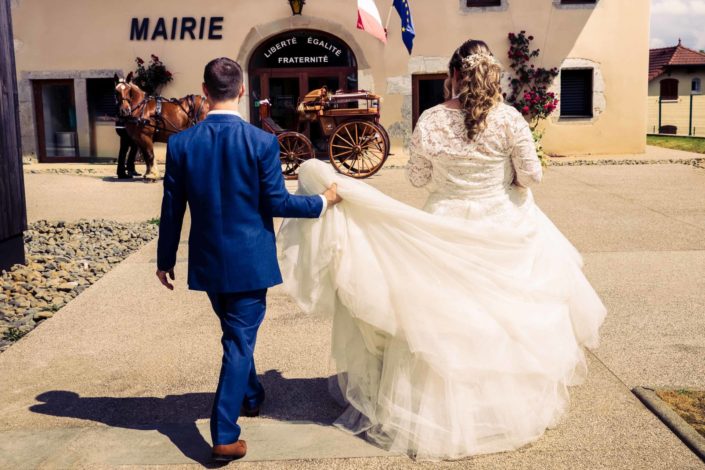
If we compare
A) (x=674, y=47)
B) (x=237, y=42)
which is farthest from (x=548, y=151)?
(x=674, y=47)

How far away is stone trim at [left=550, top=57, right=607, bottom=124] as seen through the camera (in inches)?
707

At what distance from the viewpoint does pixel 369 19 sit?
52.4 ft

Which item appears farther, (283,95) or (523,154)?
(283,95)

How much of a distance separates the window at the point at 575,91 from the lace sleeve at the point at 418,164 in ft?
50.2

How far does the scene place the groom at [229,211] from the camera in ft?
11.0

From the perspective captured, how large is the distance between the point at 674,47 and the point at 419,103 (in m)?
30.7

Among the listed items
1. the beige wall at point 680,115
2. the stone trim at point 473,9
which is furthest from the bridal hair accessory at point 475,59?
the beige wall at point 680,115

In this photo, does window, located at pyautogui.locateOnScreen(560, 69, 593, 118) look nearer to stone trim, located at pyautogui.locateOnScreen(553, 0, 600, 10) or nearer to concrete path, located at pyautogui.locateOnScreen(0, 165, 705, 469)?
stone trim, located at pyautogui.locateOnScreen(553, 0, 600, 10)

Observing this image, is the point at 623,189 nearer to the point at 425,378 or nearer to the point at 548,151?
the point at 548,151

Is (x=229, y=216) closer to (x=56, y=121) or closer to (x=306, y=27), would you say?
(x=306, y=27)

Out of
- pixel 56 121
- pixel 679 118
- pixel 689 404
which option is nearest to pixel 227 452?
pixel 689 404

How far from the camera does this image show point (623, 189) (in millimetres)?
12234

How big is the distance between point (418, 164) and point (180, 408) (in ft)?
5.73

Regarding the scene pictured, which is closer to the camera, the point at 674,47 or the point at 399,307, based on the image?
the point at 399,307
